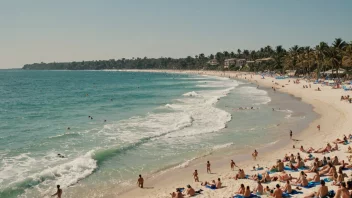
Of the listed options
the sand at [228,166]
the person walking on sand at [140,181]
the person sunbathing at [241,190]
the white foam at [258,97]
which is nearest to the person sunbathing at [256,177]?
the sand at [228,166]

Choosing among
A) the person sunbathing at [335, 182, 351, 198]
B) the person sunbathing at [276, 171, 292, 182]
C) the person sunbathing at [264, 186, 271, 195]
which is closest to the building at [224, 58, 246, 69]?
the person sunbathing at [276, 171, 292, 182]

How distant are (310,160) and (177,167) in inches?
287

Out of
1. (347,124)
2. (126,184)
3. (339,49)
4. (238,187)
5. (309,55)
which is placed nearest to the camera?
(238,187)

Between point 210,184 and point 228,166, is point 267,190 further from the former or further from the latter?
point 228,166

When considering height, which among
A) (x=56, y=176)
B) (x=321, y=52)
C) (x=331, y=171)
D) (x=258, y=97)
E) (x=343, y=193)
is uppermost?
(x=321, y=52)

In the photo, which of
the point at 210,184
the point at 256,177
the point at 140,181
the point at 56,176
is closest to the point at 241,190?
the point at 210,184

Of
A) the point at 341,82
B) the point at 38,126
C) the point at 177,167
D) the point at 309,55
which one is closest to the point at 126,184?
the point at 177,167

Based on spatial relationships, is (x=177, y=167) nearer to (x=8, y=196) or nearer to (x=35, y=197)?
(x=35, y=197)

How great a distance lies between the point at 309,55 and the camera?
73500 mm

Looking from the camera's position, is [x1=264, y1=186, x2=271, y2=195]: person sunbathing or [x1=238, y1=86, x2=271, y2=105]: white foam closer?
[x1=264, y1=186, x2=271, y2=195]: person sunbathing

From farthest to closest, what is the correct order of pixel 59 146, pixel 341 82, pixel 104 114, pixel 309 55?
pixel 309 55 → pixel 341 82 → pixel 104 114 → pixel 59 146

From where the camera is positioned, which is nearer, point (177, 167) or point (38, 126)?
point (177, 167)

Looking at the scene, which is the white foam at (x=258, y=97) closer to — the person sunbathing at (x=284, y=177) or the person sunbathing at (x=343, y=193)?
the person sunbathing at (x=284, y=177)

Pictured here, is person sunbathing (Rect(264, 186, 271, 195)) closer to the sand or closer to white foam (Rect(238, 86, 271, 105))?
the sand
